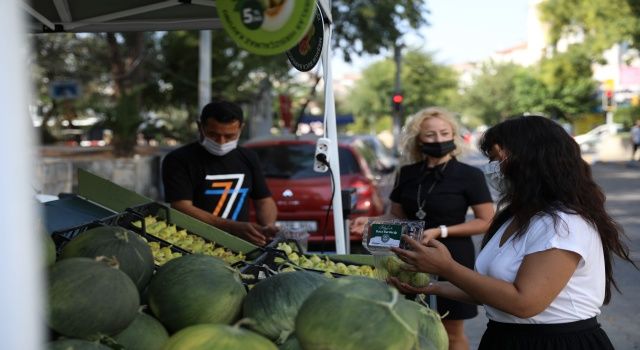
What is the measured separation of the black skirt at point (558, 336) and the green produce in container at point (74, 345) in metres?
1.63

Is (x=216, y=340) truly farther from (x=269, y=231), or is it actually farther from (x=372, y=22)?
(x=372, y=22)

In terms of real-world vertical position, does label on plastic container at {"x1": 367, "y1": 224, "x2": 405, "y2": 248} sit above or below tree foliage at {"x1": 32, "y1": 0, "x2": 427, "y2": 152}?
below

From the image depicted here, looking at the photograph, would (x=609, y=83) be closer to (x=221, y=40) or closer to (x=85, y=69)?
(x=221, y=40)

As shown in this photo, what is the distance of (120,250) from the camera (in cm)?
191

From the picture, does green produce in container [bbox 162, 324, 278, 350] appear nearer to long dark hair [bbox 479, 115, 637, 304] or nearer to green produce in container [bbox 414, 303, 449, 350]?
green produce in container [bbox 414, 303, 449, 350]

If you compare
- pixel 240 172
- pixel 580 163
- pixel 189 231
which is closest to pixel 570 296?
pixel 580 163

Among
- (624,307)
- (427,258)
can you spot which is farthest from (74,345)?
(624,307)

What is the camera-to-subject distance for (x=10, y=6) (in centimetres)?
95

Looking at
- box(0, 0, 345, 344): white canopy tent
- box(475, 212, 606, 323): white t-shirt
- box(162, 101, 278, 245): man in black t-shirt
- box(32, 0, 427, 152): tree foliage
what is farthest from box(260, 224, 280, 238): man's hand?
box(32, 0, 427, 152): tree foliage

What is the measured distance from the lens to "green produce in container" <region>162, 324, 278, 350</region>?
1.41m

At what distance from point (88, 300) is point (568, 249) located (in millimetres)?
1590

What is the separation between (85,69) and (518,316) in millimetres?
22671

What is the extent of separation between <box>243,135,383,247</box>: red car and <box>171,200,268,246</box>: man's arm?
4.13 m

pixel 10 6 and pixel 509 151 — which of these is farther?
pixel 509 151
